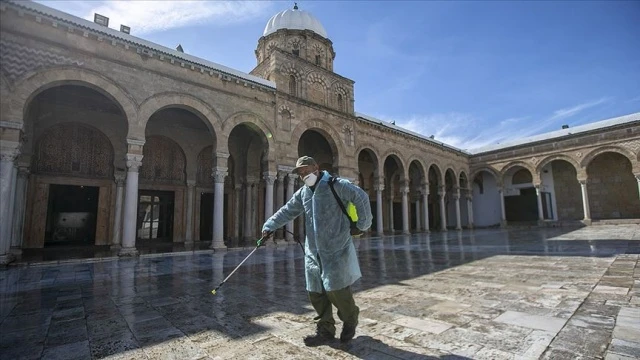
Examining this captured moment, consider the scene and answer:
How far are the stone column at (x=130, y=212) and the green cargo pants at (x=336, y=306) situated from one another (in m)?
8.66

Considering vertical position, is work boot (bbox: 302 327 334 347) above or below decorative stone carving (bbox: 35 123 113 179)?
below

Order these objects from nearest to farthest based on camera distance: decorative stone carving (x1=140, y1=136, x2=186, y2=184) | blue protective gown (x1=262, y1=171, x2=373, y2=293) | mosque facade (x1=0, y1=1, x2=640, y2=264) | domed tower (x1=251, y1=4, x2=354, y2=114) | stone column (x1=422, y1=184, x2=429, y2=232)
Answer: blue protective gown (x1=262, y1=171, x2=373, y2=293) → mosque facade (x1=0, y1=1, x2=640, y2=264) → decorative stone carving (x1=140, y1=136, x2=186, y2=184) → domed tower (x1=251, y1=4, x2=354, y2=114) → stone column (x1=422, y1=184, x2=429, y2=232)

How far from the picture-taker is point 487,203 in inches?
1099

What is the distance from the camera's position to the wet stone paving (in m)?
2.34

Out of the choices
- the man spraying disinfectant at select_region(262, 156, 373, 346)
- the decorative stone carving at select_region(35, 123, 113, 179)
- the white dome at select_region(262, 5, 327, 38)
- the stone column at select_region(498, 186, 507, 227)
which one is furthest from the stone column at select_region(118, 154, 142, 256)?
the stone column at select_region(498, 186, 507, 227)

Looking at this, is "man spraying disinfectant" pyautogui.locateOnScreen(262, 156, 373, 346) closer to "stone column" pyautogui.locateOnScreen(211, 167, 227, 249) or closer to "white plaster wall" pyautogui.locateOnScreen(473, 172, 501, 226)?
"stone column" pyautogui.locateOnScreen(211, 167, 227, 249)

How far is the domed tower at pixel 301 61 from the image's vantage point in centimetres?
1434

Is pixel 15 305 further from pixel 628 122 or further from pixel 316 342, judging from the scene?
pixel 628 122

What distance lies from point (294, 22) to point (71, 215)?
47.4 feet

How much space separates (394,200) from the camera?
2519 cm

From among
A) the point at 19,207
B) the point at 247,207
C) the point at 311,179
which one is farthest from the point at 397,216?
the point at 311,179

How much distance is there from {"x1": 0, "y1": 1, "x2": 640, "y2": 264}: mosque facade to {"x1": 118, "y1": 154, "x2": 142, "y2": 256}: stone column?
36mm

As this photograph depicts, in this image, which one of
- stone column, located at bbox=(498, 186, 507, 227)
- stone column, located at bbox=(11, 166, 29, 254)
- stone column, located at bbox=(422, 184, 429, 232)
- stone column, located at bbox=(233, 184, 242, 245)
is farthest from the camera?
stone column, located at bbox=(498, 186, 507, 227)

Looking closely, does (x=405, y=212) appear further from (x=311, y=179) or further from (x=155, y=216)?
(x=311, y=179)
